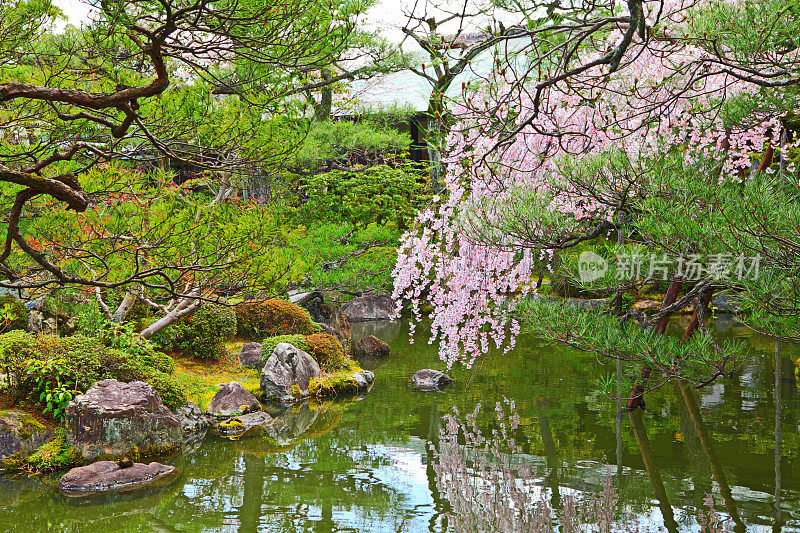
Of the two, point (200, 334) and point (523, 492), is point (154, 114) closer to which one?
point (523, 492)

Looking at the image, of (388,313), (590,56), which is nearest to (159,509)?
(590,56)

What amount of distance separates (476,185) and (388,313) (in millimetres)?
12211

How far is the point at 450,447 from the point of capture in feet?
23.9

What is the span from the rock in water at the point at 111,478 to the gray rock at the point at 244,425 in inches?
58.5

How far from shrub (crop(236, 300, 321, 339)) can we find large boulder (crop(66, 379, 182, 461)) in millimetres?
4927

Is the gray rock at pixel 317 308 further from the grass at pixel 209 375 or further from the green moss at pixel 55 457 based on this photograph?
the green moss at pixel 55 457

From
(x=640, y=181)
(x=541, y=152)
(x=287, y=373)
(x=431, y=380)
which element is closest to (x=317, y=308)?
(x=287, y=373)

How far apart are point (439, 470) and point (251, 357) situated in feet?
17.7

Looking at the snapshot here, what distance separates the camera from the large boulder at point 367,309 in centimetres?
1877

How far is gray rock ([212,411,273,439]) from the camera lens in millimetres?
8016

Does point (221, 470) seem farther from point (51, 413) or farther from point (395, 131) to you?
point (395, 131)

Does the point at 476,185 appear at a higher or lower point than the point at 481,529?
higher

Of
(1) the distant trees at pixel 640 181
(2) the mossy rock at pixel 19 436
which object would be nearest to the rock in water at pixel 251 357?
(1) the distant trees at pixel 640 181

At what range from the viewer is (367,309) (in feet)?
61.7
